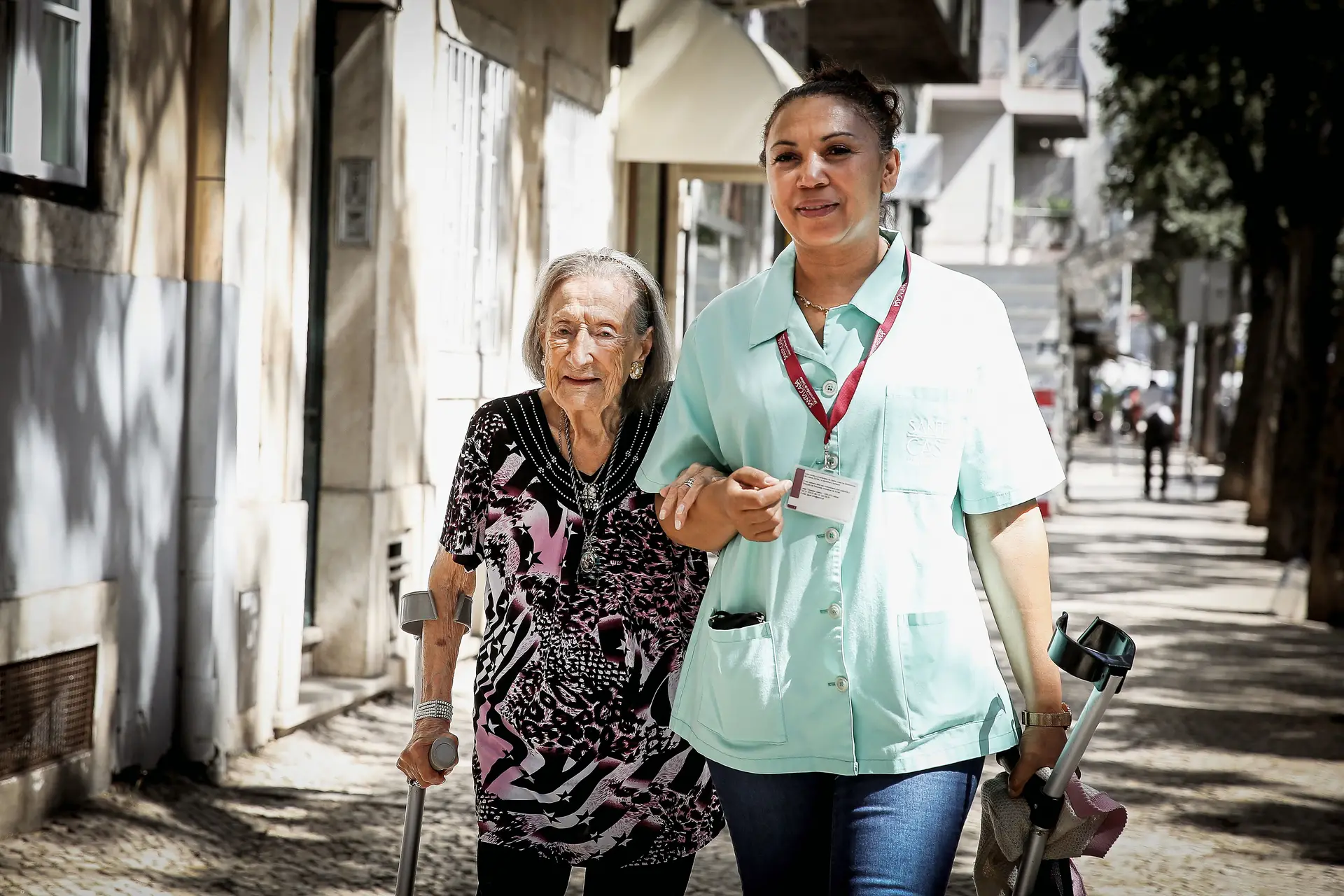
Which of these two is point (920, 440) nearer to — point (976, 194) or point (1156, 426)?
point (1156, 426)

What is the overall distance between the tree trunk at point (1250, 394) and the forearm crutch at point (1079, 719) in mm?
25651

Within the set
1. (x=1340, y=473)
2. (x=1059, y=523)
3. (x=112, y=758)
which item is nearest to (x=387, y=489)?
(x=112, y=758)

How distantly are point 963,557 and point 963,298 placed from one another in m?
0.43

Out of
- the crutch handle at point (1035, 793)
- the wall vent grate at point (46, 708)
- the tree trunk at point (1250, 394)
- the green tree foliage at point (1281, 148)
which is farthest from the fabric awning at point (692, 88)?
the tree trunk at point (1250, 394)

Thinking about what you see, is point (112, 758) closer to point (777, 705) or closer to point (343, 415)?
point (343, 415)

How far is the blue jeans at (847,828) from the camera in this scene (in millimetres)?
2727

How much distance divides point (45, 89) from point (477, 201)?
4560mm

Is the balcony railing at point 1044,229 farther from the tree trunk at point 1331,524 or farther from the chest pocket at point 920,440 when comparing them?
the chest pocket at point 920,440

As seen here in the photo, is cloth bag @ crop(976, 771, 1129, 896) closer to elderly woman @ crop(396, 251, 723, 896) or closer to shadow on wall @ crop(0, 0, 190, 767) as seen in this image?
elderly woman @ crop(396, 251, 723, 896)

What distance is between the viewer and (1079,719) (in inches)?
112

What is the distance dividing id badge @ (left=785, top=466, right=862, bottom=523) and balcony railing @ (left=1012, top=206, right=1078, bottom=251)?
5834 cm

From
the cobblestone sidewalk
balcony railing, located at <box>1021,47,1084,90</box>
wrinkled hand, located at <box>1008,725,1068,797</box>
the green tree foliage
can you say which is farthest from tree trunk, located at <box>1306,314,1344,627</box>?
balcony railing, located at <box>1021,47,1084,90</box>

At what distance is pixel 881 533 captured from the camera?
2.73m

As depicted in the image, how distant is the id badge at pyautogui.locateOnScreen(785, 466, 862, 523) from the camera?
2691 millimetres
